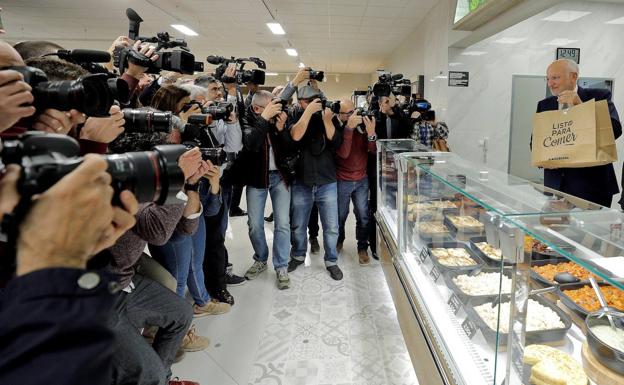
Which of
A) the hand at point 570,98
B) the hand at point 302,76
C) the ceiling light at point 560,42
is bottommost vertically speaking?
the hand at point 570,98

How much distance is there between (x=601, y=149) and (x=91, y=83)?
2.53m

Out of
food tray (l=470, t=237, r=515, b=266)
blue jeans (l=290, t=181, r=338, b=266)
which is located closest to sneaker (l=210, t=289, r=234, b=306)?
blue jeans (l=290, t=181, r=338, b=266)

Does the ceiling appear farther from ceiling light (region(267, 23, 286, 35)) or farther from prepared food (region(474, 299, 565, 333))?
prepared food (region(474, 299, 565, 333))

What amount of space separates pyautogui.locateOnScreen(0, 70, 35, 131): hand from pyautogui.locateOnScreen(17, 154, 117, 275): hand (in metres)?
0.47

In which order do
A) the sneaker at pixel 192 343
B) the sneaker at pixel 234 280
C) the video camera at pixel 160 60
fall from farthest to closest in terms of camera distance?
the sneaker at pixel 234 280 < the sneaker at pixel 192 343 < the video camera at pixel 160 60

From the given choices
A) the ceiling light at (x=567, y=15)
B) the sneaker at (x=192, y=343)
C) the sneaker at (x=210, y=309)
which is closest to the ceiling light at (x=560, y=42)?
the ceiling light at (x=567, y=15)

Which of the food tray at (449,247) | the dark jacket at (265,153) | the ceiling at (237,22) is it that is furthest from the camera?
the ceiling at (237,22)

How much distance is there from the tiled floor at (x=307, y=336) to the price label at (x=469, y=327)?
655 millimetres

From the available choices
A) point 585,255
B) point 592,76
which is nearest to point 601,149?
point 585,255

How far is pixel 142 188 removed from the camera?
0.79m

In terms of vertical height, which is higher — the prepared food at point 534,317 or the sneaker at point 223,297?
the prepared food at point 534,317

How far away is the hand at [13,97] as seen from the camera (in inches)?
34.8

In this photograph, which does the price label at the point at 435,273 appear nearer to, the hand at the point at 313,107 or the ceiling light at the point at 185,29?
the hand at the point at 313,107

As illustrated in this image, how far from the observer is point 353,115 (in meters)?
3.07
